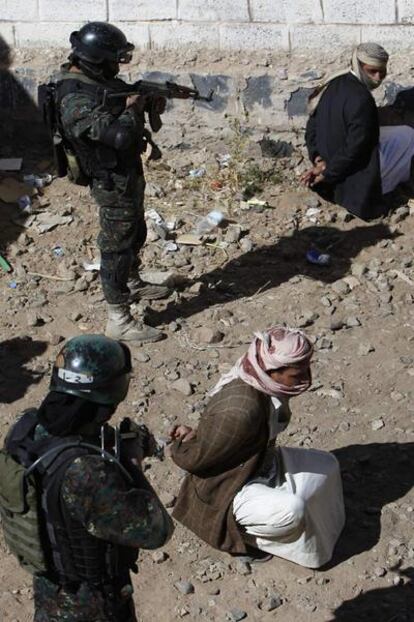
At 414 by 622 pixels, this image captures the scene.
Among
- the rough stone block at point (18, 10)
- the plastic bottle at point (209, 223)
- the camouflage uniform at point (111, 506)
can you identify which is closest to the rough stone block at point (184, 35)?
the rough stone block at point (18, 10)

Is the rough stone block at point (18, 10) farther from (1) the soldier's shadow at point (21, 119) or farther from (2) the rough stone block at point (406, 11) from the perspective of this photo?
(2) the rough stone block at point (406, 11)

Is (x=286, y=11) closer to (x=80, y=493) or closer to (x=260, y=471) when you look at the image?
(x=260, y=471)

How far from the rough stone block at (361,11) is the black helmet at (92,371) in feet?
17.0

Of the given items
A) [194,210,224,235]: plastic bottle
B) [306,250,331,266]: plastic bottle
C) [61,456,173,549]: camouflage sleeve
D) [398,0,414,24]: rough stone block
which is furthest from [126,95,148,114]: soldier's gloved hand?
[61,456,173,549]: camouflage sleeve

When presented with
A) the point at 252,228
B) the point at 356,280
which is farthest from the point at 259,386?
the point at 252,228

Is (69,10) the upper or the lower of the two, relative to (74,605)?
upper

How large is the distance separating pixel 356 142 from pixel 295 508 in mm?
3365

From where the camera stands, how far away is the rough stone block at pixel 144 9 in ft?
26.0

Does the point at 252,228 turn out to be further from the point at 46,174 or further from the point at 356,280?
the point at 46,174

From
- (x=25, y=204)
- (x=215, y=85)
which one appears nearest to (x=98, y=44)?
(x=25, y=204)

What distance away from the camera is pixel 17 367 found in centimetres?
599

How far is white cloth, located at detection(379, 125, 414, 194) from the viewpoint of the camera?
741 cm

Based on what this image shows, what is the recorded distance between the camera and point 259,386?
4277 mm

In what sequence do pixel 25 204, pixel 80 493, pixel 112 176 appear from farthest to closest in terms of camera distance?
pixel 25 204 < pixel 112 176 < pixel 80 493
